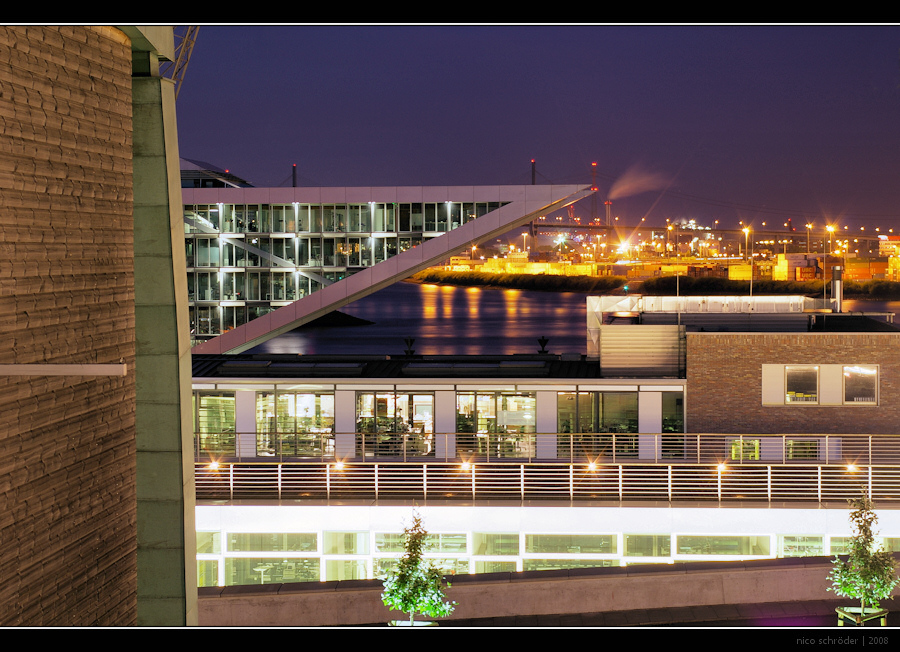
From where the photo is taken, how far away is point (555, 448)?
20609 mm

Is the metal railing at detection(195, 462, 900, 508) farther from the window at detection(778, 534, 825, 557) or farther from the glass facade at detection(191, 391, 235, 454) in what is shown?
the glass facade at detection(191, 391, 235, 454)

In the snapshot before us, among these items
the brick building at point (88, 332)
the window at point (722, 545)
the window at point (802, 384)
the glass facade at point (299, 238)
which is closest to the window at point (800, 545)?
the window at point (722, 545)

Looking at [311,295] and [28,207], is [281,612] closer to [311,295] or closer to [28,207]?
[28,207]

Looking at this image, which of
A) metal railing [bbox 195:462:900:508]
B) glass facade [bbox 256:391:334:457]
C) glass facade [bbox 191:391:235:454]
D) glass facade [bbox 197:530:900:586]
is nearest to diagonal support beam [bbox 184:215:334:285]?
glass facade [bbox 191:391:235:454]

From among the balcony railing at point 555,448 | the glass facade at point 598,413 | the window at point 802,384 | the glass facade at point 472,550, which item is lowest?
the glass facade at point 472,550

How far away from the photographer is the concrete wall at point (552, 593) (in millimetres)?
11242

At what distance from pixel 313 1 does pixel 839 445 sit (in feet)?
58.9

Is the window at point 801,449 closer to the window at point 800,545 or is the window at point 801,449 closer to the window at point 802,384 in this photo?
the window at point 802,384

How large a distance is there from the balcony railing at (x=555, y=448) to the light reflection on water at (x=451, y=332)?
179ft

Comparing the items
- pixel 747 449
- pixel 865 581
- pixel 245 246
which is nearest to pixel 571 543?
pixel 747 449

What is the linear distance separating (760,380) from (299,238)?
2167 centimetres

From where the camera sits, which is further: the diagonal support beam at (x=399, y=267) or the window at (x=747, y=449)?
the diagonal support beam at (x=399, y=267)

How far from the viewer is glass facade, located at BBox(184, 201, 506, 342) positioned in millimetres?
36719

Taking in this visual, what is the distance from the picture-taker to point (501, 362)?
22469 mm
